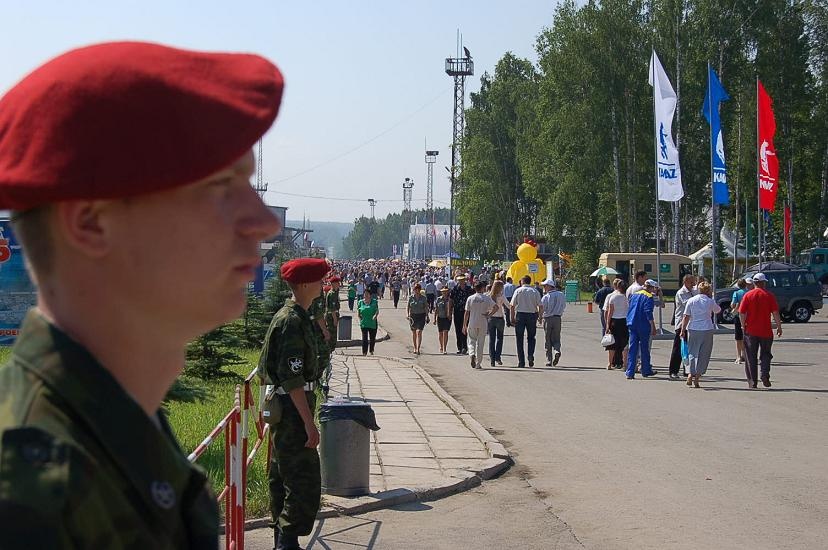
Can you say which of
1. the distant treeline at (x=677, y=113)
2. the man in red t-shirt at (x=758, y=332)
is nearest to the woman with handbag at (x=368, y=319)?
the man in red t-shirt at (x=758, y=332)

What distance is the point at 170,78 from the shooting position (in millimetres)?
1161

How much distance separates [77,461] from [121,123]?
0.34 metres

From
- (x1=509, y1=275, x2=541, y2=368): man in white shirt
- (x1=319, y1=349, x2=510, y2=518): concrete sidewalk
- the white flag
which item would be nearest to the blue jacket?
(x1=509, y1=275, x2=541, y2=368): man in white shirt

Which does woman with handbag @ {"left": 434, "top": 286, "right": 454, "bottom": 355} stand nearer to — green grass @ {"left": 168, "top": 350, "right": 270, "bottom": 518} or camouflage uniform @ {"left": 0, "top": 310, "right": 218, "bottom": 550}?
green grass @ {"left": 168, "top": 350, "right": 270, "bottom": 518}

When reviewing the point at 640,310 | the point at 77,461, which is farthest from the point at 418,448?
the point at 77,461

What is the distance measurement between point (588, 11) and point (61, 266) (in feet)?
188

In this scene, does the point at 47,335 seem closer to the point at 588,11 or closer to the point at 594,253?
the point at 588,11

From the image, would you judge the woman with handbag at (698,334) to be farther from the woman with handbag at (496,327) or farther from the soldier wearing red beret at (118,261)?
the soldier wearing red beret at (118,261)

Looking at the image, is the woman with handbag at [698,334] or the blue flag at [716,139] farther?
the blue flag at [716,139]

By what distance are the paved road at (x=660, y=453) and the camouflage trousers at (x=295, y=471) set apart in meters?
1.33

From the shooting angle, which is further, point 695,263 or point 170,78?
point 695,263

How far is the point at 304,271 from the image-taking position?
7500 mm

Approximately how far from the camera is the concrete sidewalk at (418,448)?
9.30 meters

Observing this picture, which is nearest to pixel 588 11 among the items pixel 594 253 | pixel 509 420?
pixel 594 253
